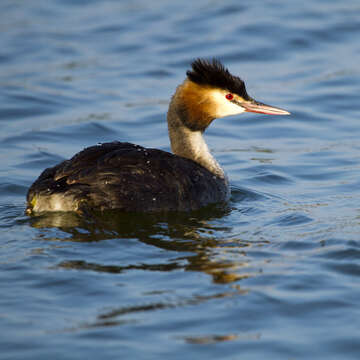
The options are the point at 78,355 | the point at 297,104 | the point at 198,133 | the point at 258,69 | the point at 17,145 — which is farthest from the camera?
the point at 258,69

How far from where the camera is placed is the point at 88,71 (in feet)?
44.4

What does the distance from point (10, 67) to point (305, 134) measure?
18.1 ft

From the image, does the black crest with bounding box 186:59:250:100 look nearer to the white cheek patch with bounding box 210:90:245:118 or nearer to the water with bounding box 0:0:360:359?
the white cheek patch with bounding box 210:90:245:118

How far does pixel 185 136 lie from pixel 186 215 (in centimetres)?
106

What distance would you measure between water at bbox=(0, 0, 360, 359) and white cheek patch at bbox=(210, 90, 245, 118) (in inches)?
35.7

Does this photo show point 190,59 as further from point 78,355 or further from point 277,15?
point 78,355

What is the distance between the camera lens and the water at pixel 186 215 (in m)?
5.15

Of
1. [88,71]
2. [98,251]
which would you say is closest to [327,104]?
[88,71]

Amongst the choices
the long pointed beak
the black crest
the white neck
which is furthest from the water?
the black crest

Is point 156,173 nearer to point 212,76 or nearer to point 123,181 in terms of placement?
point 123,181

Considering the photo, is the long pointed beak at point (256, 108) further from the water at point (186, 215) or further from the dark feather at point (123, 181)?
the dark feather at point (123, 181)

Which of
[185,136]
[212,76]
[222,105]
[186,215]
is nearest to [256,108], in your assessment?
[222,105]

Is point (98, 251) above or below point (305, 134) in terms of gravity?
below

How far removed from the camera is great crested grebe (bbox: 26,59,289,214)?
23.3 feet
